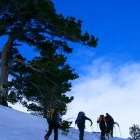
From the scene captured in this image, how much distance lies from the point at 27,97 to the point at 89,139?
15.8m

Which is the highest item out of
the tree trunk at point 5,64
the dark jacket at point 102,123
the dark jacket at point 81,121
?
the tree trunk at point 5,64

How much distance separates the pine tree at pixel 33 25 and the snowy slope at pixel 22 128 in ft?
27.2

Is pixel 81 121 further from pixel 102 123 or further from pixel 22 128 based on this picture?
pixel 22 128

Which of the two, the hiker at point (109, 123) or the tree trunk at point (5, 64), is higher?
the tree trunk at point (5, 64)

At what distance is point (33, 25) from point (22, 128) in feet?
49.0

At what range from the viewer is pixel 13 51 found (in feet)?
129

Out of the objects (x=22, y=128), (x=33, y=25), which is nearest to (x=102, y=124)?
(x=22, y=128)

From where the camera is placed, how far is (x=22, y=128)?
2344 cm

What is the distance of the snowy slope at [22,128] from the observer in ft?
68.6

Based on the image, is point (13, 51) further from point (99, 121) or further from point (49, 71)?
point (99, 121)

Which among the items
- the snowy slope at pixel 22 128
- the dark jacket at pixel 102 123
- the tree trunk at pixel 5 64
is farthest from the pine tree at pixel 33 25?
the dark jacket at pixel 102 123

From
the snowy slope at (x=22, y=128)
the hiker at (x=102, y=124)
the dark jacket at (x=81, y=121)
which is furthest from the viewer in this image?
the hiker at (x=102, y=124)

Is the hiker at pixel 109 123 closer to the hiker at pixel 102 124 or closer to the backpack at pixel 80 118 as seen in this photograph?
the hiker at pixel 102 124

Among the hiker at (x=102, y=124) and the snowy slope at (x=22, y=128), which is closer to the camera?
the snowy slope at (x=22, y=128)
